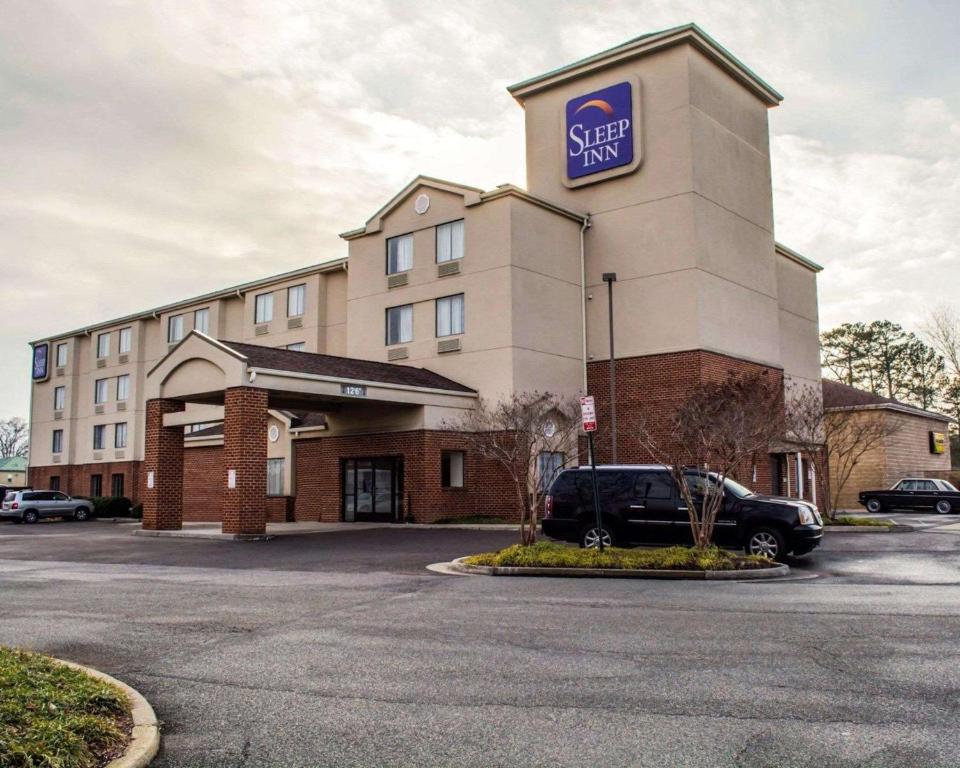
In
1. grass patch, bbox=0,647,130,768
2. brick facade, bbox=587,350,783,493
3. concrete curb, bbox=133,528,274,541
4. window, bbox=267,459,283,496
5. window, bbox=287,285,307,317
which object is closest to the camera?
grass patch, bbox=0,647,130,768

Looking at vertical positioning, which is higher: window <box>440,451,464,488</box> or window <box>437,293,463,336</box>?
window <box>437,293,463,336</box>

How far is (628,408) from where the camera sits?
3072 centimetres

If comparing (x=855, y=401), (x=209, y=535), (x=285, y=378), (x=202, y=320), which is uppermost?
(x=202, y=320)

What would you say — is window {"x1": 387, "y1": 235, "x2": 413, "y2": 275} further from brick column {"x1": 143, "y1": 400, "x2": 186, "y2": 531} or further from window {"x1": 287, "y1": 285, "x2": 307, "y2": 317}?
window {"x1": 287, "y1": 285, "x2": 307, "y2": 317}

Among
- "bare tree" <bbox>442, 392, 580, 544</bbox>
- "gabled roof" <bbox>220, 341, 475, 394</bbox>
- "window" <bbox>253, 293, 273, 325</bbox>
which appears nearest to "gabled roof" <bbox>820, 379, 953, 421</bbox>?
"bare tree" <bbox>442, 392, 580, 544</bbox>

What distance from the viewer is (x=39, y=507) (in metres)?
42.8

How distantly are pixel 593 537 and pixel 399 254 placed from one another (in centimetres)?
1856

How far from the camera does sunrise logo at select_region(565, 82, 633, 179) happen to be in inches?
1262

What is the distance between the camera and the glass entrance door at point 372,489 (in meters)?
30.4

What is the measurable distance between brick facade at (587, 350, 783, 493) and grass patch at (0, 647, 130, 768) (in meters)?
23.4

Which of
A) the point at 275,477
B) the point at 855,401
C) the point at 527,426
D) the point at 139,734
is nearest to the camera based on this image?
the point at 139,734

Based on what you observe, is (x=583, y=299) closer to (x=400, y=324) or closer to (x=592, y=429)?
(x=400, y=324)

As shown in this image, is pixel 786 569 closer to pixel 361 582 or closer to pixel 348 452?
pixel 361 582

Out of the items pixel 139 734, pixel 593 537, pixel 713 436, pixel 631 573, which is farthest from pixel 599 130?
pixel 139 734
